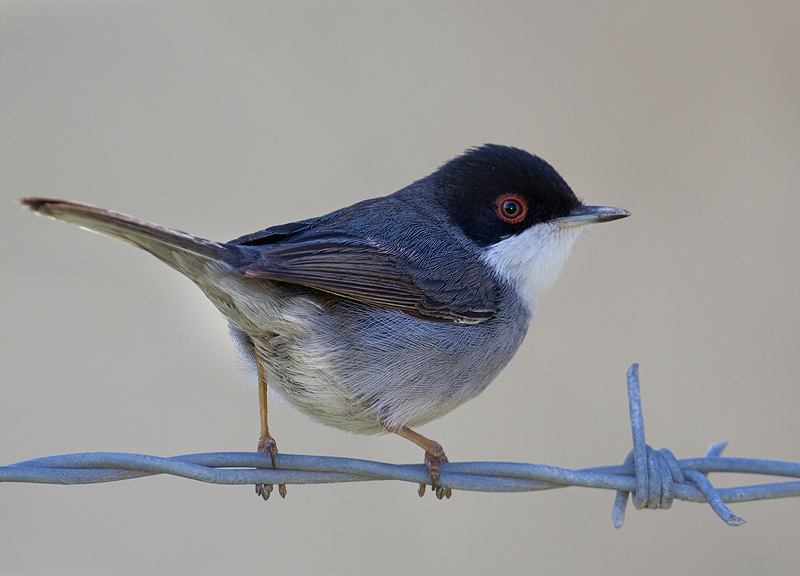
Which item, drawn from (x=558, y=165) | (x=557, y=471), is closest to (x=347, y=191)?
(x=558, y=165)

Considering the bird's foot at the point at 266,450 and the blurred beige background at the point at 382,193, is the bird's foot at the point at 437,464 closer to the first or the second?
the bird's foot at the point at 266,450

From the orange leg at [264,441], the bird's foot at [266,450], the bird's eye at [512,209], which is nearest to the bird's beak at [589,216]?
the bird's eye at [512,209]

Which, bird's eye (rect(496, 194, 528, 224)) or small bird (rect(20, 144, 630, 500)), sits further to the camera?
bird's eye (rect(496, 194, 528, 224))

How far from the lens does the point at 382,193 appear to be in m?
6.11

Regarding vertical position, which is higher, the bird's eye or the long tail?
the bird's eye

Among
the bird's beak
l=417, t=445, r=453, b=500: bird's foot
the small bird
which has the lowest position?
l=417, t=445, r=453, b=500: bird's foot

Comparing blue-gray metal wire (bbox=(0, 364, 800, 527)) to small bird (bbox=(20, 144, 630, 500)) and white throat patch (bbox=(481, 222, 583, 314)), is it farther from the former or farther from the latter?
white throat patch (bbox=(481, 222, 583, 314))

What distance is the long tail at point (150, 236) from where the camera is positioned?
86.7 inches

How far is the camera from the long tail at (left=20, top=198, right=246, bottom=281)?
2203mm

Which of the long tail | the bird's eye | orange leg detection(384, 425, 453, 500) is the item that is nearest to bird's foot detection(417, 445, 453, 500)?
orange leg detection(384, 425, 453, 500)

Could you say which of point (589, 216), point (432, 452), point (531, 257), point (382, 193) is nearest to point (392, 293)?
point (432, 452)

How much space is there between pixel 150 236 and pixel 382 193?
373 cm

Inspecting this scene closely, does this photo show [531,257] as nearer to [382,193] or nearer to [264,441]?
[264,441]

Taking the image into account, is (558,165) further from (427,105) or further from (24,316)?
(24,316)
